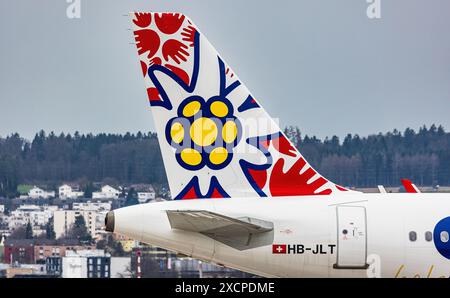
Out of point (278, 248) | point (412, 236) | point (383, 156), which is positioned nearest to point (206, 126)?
point (278, 248)

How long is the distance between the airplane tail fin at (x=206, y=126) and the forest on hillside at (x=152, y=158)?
23778 mm

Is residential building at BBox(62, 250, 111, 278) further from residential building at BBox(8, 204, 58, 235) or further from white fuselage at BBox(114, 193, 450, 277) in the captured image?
white fuselage at BBox(114, 193, 450, 277)

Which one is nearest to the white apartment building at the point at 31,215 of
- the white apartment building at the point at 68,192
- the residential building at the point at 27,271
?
the white apartment building at the point at 68,192

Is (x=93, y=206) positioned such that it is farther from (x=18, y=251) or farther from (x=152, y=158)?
(x=18, y=251)

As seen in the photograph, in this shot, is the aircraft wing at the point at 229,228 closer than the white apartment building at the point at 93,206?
Yes

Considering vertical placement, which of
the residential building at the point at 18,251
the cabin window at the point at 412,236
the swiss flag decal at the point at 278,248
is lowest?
the residential building at the point at 18,251

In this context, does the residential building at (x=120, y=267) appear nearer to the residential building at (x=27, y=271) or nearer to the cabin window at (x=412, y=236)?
the residential building at (x=27, y=271)

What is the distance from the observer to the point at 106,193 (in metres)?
51.3

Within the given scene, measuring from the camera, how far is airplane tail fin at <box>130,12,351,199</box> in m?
27.8

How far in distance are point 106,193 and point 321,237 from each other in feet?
82.9

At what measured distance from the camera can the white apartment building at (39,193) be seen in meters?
50.9

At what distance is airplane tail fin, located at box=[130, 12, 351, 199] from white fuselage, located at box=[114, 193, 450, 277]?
1.92 ft

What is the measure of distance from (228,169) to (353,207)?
274 cm
